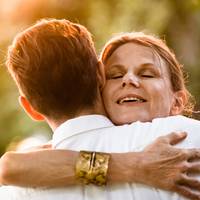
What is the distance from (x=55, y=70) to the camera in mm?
2701

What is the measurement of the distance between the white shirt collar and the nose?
0.26m

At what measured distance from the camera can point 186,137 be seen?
2.67 metres

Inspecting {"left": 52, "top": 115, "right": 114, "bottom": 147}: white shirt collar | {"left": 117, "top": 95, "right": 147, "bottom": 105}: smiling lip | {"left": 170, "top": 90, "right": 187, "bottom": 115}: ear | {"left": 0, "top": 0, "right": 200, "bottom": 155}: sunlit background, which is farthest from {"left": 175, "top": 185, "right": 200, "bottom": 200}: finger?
{"left": 0, "top": 0, "right": 200, "bottom": 155}: sunlit background

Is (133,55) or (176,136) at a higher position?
(133,55)

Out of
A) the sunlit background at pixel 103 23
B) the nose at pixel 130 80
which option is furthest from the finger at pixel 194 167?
the sunlit background at pixel 103 23

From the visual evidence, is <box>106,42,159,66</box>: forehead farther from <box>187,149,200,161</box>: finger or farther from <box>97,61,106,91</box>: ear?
<box>187,149,200,161</box>: finger

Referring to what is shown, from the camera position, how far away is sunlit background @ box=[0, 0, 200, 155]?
609cm

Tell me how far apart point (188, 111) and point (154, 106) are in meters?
0.49

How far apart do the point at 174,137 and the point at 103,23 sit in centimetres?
373

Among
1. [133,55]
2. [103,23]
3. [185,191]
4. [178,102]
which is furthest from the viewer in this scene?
[103,23]

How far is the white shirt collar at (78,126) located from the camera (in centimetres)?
270

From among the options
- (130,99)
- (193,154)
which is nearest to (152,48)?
(130,99)

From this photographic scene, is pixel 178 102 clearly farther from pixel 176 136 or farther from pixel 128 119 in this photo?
pixel 176 136

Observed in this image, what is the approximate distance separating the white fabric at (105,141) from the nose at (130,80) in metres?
0.24
